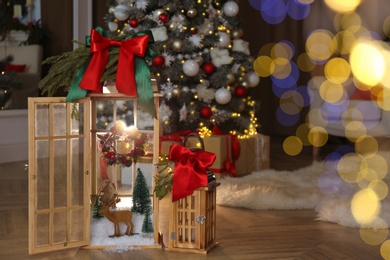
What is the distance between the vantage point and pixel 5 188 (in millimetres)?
3938

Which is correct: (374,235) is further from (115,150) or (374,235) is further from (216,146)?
(216,146)

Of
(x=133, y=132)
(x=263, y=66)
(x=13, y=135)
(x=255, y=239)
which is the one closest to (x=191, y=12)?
(x=13, y=135)

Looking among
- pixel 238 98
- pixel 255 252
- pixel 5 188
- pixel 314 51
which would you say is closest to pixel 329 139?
pixel 314 51

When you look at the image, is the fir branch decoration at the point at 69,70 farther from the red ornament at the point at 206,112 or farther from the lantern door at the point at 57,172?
the red ornament at the point at 206,112

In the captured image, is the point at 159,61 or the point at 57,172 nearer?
the point at 57,172

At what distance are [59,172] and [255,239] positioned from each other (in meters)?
0.91

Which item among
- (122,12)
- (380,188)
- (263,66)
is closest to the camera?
(380,188)

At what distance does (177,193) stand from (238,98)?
7.22 feet

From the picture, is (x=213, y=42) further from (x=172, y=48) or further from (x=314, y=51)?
(x=314, y=51)

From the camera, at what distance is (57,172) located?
2457 mm

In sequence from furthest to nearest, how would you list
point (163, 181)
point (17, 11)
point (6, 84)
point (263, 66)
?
point (263, 66)
point (17, 11)
point (6, 84)
point (163, 181)

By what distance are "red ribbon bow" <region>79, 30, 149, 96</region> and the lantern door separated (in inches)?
3.7

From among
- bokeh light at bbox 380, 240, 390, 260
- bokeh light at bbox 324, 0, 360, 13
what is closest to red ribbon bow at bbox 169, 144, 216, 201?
bokeh light at bbox 380, 240, 390, 260

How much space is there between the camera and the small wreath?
2.59 meters
